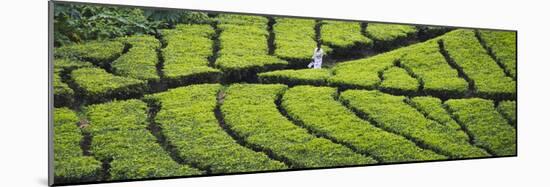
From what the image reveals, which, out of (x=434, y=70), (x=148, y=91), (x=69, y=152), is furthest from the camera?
(x=434, y=70)

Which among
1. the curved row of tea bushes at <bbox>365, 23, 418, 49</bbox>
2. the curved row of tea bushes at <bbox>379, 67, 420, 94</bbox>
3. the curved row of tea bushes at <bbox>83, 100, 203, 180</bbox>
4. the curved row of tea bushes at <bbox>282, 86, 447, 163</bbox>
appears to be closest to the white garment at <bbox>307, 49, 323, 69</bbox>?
the curved row of tea bushes at <bbox>282, 86, 447, 163</bbox>

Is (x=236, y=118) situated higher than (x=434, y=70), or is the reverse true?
(x=434, y=70)

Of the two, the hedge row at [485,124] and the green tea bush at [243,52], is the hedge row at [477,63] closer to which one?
the hedge row at [485,124]

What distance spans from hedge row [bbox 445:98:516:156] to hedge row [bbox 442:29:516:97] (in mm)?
176

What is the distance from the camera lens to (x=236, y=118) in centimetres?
641

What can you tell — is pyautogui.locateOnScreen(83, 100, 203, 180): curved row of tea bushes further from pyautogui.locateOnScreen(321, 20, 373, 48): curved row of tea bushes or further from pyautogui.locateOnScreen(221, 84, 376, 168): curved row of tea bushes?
pyautogui.locateOnScreen(321, 20, 373, 48): curved row of tea bushes

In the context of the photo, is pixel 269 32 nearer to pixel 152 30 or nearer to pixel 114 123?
pixel 152 30

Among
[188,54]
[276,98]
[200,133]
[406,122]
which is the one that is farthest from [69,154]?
[406,122]

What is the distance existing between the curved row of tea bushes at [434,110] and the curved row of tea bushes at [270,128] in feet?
3.92

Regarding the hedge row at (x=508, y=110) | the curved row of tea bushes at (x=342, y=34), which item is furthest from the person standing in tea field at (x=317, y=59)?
the hedge row at (x=508, y=110)

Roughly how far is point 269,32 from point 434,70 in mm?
2002

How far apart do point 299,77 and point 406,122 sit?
1.30 metres

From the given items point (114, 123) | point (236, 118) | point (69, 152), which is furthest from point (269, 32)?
point (69, 152)

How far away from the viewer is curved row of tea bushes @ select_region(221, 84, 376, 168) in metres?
6.43
